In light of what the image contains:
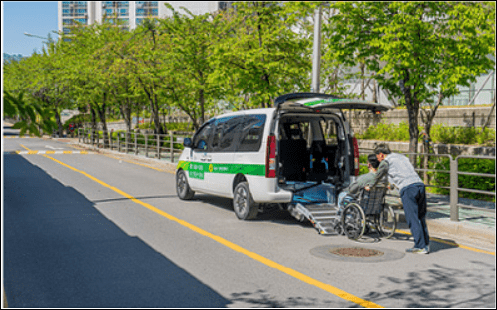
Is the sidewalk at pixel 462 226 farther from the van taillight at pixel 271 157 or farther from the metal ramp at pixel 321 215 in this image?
the van taillight at pixel 271 157

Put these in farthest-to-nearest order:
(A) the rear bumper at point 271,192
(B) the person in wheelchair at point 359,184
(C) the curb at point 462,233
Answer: (A) the rear bumper at point 271,192, (B) the person in wheelchair at point 359,184, (C) the curb at point 462,233

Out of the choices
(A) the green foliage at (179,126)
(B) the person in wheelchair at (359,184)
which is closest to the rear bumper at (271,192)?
(B) the person in wheelchair at (359,184)

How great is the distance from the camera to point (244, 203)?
10422 mm

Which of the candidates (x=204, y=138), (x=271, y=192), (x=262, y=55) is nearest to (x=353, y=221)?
(x=271, y=192)

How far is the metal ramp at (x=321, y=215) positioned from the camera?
9.16 meters

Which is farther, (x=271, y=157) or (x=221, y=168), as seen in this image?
(x=221, y=168)

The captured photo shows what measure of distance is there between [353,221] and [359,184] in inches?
24.4

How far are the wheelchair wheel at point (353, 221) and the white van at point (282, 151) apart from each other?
1199 mm

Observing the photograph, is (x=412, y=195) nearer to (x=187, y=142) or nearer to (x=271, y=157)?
(x=271, y=157)

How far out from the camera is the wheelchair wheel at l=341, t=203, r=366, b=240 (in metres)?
8.62

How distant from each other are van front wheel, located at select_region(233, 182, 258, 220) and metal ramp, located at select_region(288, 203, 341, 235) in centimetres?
84

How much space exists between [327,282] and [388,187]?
2.95 m

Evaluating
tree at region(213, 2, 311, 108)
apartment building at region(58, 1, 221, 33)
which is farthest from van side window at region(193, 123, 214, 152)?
apartment building at region(58, 1, 221, 33)

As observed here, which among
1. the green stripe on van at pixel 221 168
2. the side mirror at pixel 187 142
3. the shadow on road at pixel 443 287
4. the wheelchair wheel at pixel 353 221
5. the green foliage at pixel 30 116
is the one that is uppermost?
the green foliage at pixel 30 116
